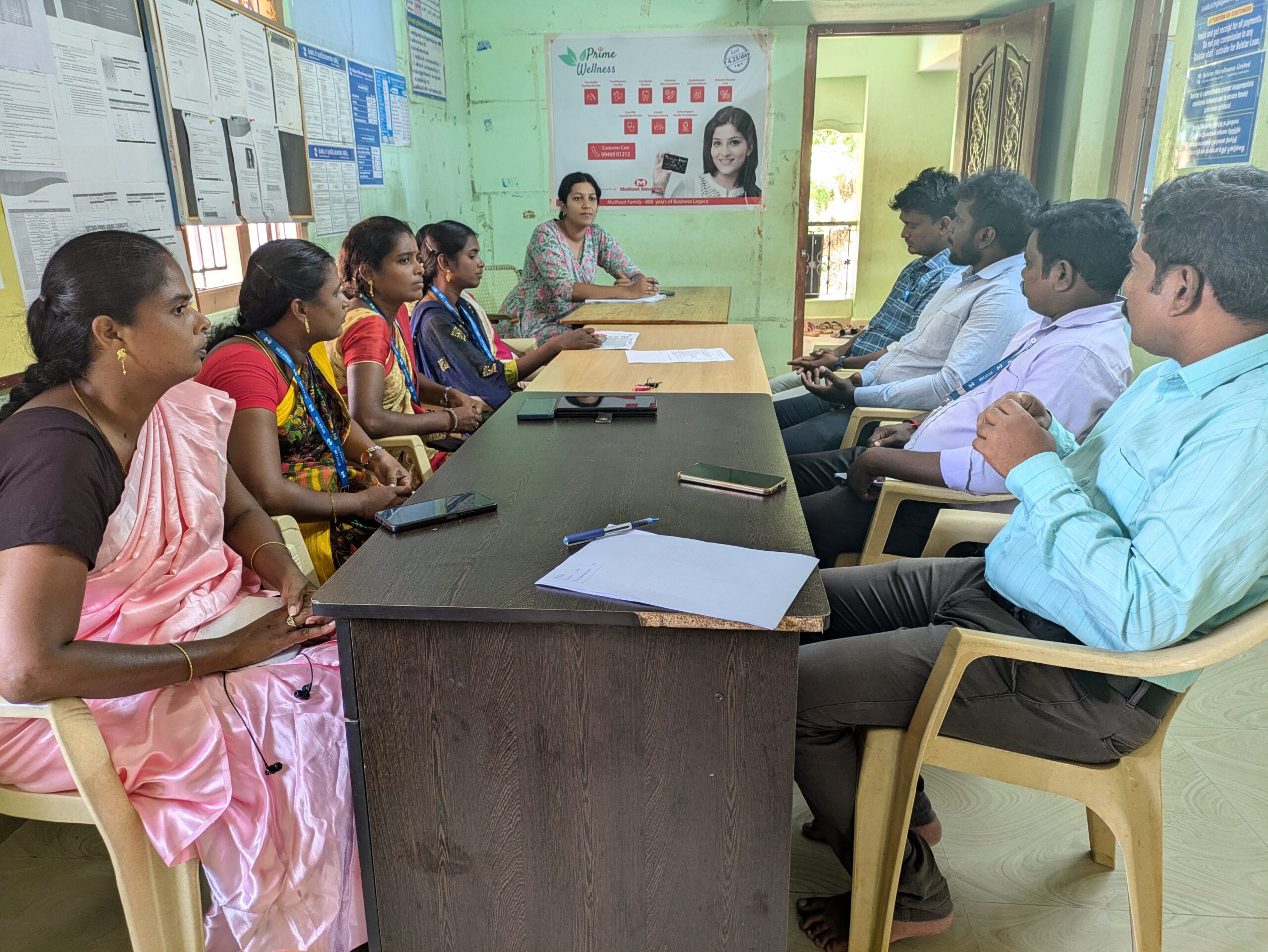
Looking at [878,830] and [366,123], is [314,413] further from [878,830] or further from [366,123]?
[366,123]

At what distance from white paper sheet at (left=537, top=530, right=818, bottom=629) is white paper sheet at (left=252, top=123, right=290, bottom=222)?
93.0 inches

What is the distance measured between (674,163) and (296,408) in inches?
173

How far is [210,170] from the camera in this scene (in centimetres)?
263

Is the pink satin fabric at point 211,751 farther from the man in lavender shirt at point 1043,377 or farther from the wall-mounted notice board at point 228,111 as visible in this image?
the wall-mounted notice board at point 228,111

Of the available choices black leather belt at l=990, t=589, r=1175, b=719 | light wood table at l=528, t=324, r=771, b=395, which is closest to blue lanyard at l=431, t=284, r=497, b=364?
light wood table at l=528, t=324, r=771, b=395

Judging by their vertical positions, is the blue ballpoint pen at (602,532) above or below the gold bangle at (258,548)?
above

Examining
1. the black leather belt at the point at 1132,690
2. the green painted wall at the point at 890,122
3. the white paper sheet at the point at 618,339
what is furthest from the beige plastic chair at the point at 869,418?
the green painted wall at the point at 890,122

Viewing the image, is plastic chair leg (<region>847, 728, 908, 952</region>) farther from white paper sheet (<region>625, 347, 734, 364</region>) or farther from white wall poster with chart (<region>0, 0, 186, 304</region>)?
white wall poster with chart (<region>0, 0, 186, 304</region>)

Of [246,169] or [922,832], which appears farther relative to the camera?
[246,169]

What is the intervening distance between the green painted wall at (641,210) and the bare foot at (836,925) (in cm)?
470

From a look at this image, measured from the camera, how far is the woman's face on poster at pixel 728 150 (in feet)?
18.4

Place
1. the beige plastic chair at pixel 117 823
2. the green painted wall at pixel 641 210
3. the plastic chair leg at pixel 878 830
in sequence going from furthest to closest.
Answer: the green painted wall at pixel 641 210, the plastic chair leg at pixel 878 830, the beige plastic chair at pixel 117 823

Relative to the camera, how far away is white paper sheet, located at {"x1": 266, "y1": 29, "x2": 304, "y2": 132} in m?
3.09

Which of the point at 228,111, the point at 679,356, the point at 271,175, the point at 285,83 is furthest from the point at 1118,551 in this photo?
the point at 285,83
